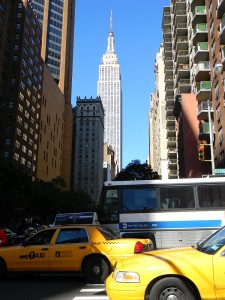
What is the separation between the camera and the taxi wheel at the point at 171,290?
19.4 ft

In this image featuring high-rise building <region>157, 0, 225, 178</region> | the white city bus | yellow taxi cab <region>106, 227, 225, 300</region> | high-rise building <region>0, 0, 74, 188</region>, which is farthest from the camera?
high-rise building <region>0, 0, 74, 188</region>

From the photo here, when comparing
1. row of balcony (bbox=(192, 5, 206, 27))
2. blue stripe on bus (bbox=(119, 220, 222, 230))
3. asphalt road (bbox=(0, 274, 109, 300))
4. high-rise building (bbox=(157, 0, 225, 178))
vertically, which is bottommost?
asphalt road (bbox=(0, 274, 109, 300))

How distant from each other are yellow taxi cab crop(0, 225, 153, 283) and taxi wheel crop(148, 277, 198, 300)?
4111 millimetres

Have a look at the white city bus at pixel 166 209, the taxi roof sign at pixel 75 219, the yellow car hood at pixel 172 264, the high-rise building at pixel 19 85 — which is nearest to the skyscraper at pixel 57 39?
the high-rise building at pixel 19 85

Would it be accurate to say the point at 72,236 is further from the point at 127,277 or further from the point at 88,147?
the point at 88,147

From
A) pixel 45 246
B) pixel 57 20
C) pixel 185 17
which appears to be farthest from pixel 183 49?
pixel 57 20

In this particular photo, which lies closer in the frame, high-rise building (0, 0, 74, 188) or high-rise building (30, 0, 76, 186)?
high-rise building (0, 0, 74, 188)

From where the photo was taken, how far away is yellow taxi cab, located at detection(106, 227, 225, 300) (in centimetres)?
579

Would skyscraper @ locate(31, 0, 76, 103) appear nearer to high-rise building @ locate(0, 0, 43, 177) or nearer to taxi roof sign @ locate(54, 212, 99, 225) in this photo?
high-rise building @ locate(0, 0, 43, 177)

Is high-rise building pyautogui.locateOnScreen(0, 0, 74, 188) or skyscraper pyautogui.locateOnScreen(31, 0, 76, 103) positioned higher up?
skyscraper pyautogui.locateOnScreen(31, 0, 76, 103)

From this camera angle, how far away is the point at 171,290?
5.98 meters

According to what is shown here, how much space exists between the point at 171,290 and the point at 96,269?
4619 mm

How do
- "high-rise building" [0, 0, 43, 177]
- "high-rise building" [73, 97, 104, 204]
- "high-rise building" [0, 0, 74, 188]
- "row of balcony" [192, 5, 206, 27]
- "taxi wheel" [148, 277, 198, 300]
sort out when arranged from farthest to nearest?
"high-rise building" [73, 97, 104, 204]
"high-rise building" [0, 0, 74, 188]
"high-rise building" [0, 0, 43, 177]
"row of balcony" [192, 5, 206, 27]
"taxi wheel" [148, 277, 198, 300]

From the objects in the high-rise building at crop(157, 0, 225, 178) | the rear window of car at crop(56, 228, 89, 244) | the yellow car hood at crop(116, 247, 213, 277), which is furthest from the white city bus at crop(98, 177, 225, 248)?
the high-rise building at crop(157, 0, 225, 178)
